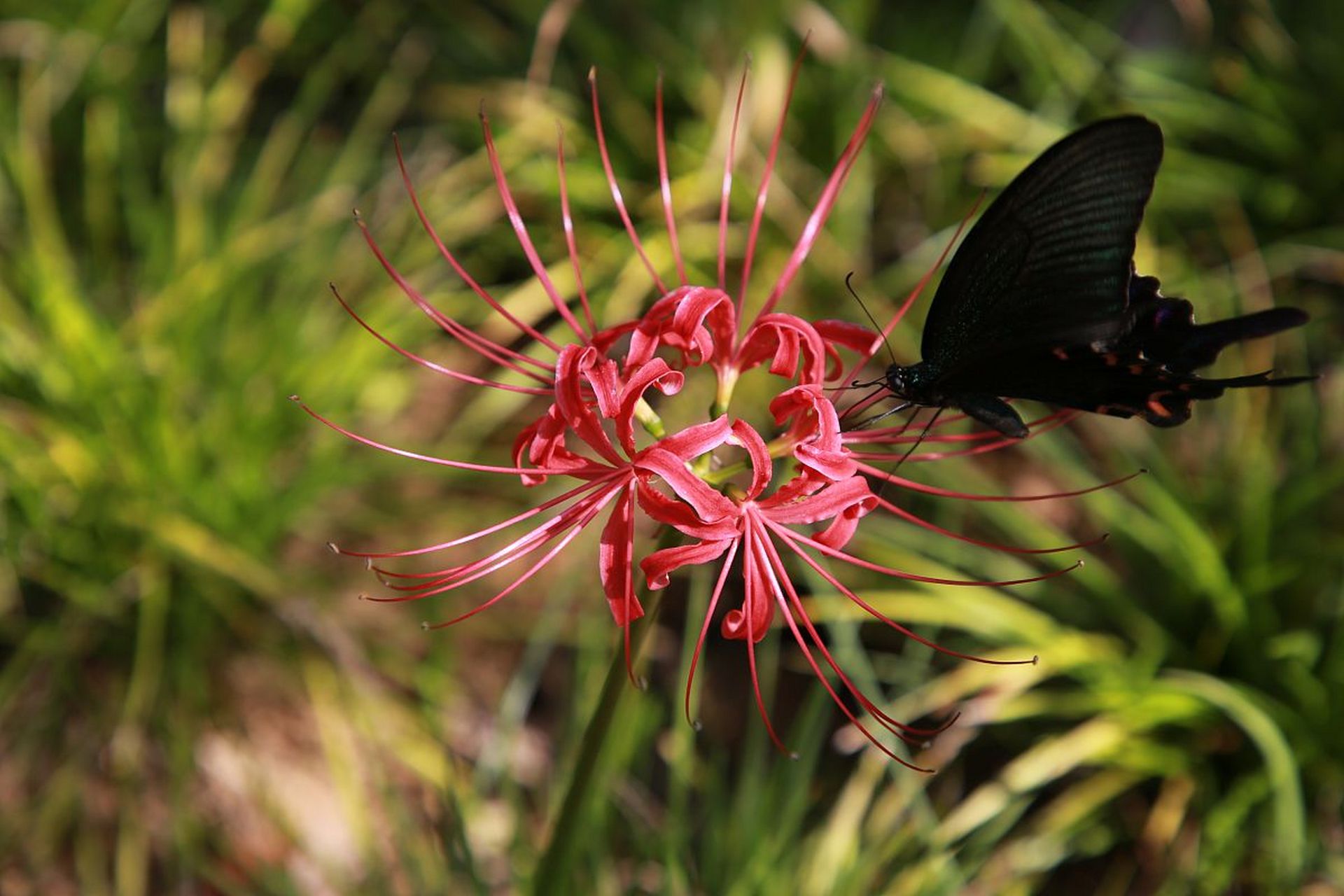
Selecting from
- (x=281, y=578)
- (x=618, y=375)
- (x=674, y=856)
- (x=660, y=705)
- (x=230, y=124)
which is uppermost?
(x=618, y=375)

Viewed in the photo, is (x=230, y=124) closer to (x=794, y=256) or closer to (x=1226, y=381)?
(x=794, y=256)

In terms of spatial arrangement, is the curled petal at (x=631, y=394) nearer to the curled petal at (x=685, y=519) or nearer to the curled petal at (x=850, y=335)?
the curled petal at (x=685, y=519)

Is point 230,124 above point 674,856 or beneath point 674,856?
above

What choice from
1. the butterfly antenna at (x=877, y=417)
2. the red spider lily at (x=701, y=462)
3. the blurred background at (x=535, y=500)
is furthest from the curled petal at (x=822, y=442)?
the blurred background at (x=535, y=500)

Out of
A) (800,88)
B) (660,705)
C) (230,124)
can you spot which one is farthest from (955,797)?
(230,124)

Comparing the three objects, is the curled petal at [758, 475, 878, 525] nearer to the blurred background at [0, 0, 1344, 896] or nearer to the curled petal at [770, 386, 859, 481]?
the curled petal at [770, 386, 859, 481]

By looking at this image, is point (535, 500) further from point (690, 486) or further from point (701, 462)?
point (690, 486)

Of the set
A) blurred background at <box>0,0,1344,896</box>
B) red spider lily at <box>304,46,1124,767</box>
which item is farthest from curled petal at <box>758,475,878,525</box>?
blurred background at <box>0,0,1344,896</box>
